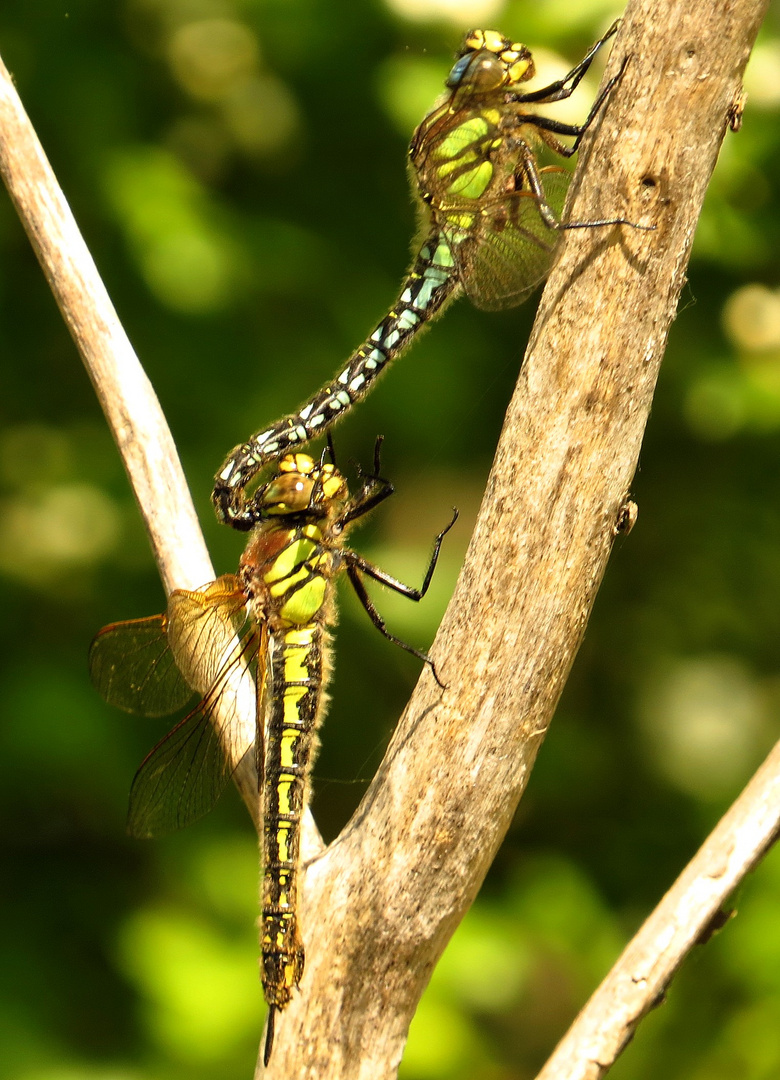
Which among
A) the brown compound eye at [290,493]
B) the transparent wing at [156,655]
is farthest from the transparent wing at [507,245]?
the transparent wing at [156,655]

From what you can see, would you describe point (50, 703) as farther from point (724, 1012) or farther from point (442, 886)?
point (724, 1012)

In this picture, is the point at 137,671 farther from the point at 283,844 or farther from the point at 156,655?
the point at 283,844

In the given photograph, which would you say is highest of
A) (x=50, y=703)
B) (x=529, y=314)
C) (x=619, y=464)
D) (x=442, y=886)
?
(x=529, y=314)

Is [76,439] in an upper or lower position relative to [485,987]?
upper

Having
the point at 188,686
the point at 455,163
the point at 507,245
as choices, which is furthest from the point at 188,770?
the point at 455,163

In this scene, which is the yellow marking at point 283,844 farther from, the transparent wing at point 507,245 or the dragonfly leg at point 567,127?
the dragonfly leg at point 567,127

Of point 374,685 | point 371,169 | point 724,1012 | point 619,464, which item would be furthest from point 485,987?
point 371,169

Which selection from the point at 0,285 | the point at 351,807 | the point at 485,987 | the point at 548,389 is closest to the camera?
the point at 548,389
